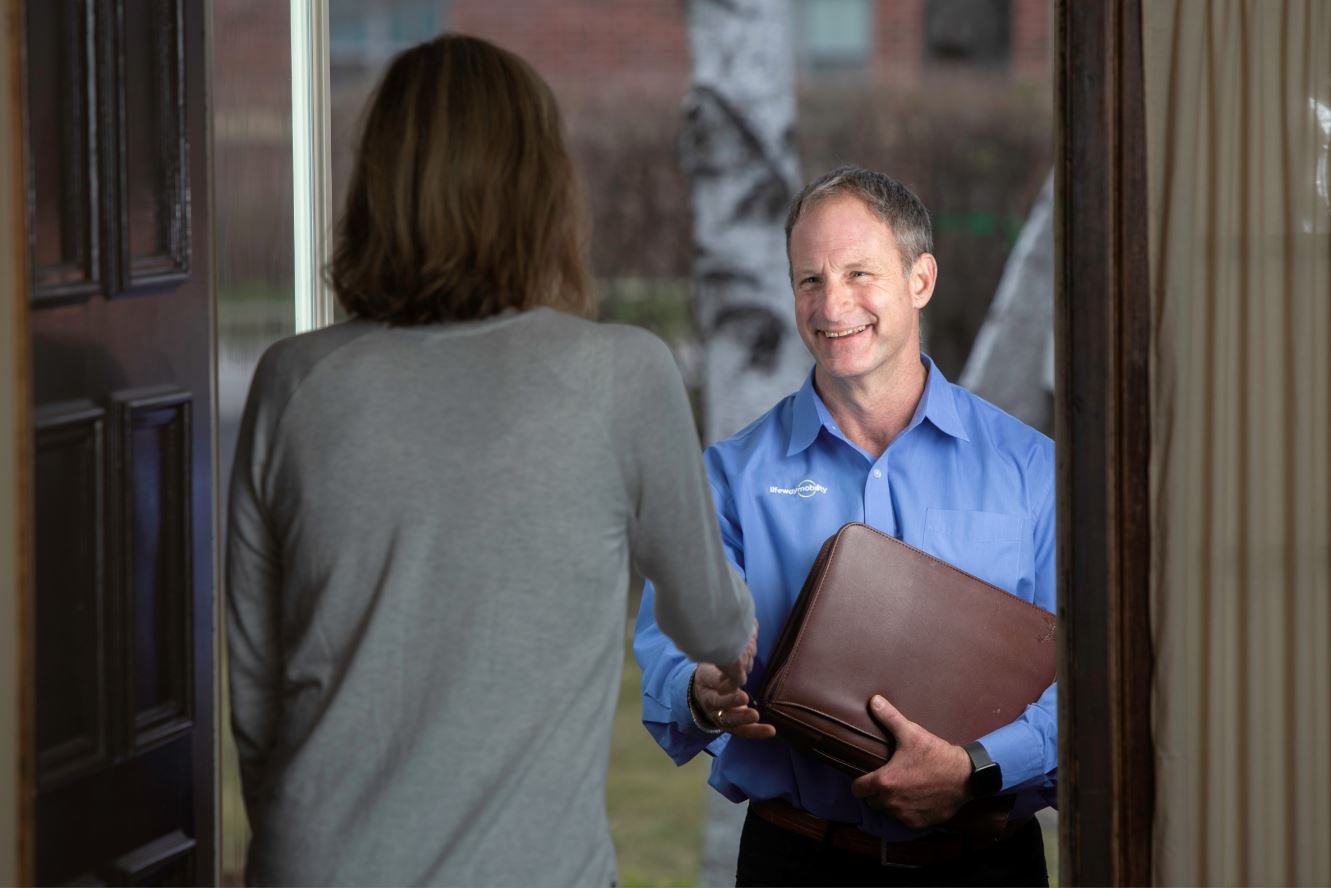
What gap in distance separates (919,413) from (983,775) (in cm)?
69

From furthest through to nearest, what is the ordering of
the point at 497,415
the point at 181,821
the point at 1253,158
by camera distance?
the point at 181,821, the point at 1253,158, the point at 497,415

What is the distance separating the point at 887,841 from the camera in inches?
105

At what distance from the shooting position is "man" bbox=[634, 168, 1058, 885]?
2.66m

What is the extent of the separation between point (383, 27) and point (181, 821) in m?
10.6

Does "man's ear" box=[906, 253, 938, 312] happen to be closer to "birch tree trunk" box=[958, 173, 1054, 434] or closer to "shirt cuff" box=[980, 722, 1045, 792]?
"shirt cuff" box=[980, 722, 1045, 792]

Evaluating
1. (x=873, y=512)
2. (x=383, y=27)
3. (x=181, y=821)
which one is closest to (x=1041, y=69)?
(x=383, y=27)

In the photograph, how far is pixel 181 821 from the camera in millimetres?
2551

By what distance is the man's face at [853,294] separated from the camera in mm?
2881

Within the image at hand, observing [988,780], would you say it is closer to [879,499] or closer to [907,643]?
[907,643]

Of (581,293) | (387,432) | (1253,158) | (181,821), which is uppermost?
(1253,158)

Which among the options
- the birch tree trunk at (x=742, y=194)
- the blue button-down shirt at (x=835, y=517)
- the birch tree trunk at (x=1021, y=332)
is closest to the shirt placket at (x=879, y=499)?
the blue button-down shirt at (x=835, y=517)

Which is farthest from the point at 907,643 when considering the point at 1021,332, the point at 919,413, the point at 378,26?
the point at 378,26

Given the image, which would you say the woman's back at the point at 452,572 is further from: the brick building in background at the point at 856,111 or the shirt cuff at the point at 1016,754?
the brick building in background at the point at 856,111

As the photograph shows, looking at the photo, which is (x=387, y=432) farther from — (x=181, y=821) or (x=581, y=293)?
(x=181, y=821)
